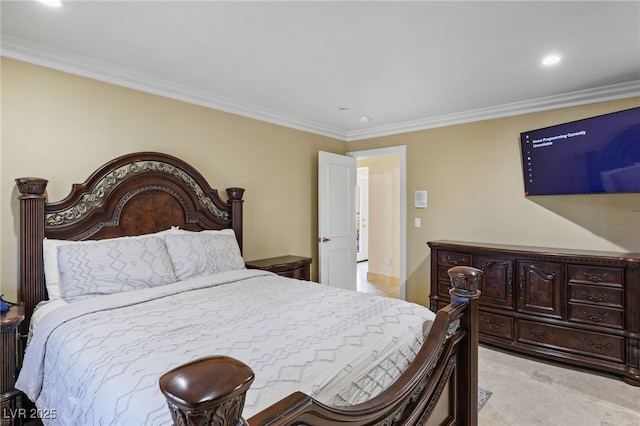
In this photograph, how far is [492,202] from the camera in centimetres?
368

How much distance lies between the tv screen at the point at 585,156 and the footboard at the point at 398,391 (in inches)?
77.6

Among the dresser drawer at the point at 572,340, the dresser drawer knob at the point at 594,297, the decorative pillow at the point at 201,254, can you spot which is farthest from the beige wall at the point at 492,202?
the decorative pillow at the point at 201,254

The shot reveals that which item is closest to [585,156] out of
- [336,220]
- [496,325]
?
[496,325]

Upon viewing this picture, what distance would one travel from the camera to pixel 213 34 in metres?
2.10

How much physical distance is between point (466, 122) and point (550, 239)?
1.54 metres

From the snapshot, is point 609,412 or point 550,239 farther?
point 550,239

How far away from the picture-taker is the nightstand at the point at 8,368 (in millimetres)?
1605

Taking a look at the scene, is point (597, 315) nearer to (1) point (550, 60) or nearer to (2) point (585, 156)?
(2) point (585, 156)

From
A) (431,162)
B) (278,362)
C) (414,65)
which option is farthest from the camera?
(431,162)

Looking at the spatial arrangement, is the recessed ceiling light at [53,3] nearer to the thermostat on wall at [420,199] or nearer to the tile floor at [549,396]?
the tile floor at [549,396]

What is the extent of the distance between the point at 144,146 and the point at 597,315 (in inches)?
159

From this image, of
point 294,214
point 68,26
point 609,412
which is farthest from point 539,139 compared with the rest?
point 68,26

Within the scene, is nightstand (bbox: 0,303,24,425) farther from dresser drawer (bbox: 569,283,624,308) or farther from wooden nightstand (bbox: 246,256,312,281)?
dresser drawer (bbox: 569,283,624,308)

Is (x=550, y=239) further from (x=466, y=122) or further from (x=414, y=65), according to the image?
(x=414, y=65)
